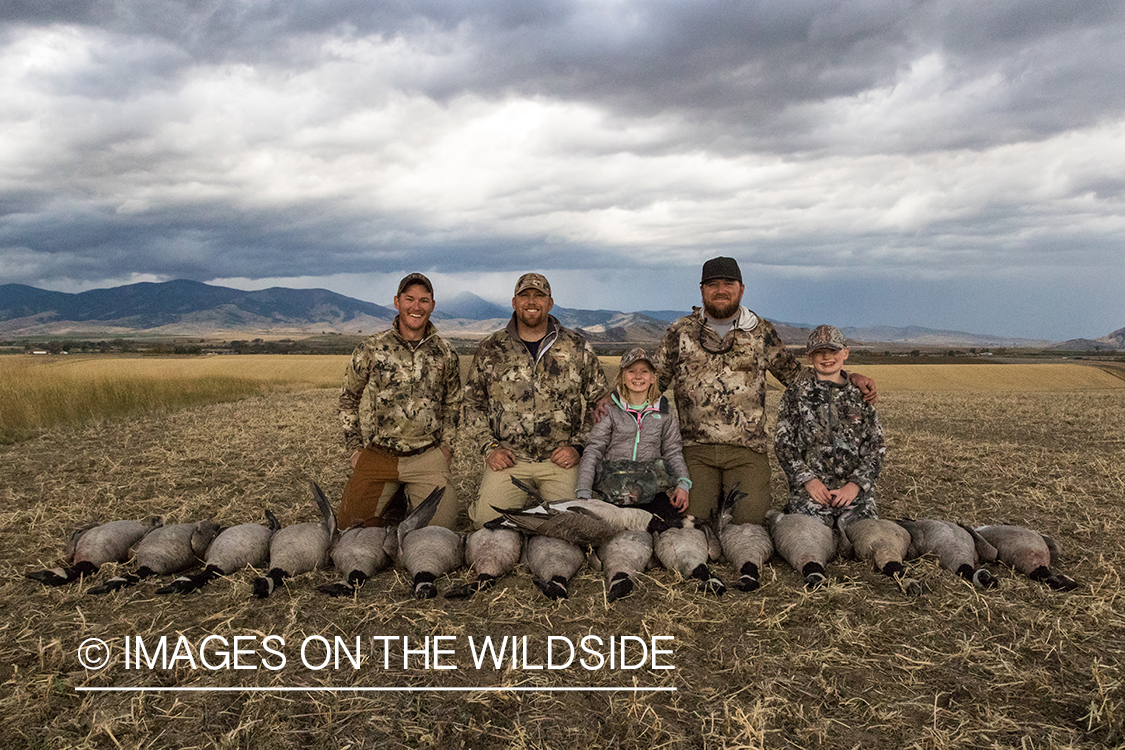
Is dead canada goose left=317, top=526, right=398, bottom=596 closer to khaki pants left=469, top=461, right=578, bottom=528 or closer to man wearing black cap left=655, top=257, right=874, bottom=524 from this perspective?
khaki pants left=469, top=461, right=578, bottom=528

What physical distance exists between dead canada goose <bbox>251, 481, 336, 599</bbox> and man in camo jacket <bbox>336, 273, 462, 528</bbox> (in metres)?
1.14

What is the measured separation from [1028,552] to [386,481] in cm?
628

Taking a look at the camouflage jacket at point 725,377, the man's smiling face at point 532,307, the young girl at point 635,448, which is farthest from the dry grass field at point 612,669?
the man's smiling face at point 532,307

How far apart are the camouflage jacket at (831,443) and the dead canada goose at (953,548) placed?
24.7 inches

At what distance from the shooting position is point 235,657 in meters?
Result: 4.36

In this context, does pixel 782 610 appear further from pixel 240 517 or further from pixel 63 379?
pixel 63 379

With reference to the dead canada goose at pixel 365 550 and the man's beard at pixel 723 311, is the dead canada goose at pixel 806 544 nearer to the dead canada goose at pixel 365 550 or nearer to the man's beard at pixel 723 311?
the man's beard at pixel 723 311

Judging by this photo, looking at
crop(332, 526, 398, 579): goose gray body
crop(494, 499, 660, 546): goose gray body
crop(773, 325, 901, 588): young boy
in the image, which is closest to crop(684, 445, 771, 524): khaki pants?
crop(773, 325, 901, 588): young boy

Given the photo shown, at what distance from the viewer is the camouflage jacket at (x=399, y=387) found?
7.27 meters

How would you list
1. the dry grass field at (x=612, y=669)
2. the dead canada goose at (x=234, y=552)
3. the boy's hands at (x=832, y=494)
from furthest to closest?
the boy's hands at (x=832, y=494) → the dead canada goose at (x=234, y=552) → the dry grass field at (x=612, y=669)

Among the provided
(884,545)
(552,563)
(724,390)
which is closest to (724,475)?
(724,390)

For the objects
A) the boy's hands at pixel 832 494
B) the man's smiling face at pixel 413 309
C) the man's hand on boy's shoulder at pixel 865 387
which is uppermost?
the man's smiling face at pixel 413 309

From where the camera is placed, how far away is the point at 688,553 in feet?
18.4

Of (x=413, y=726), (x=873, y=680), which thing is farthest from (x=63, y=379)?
(x=873, y=680)
